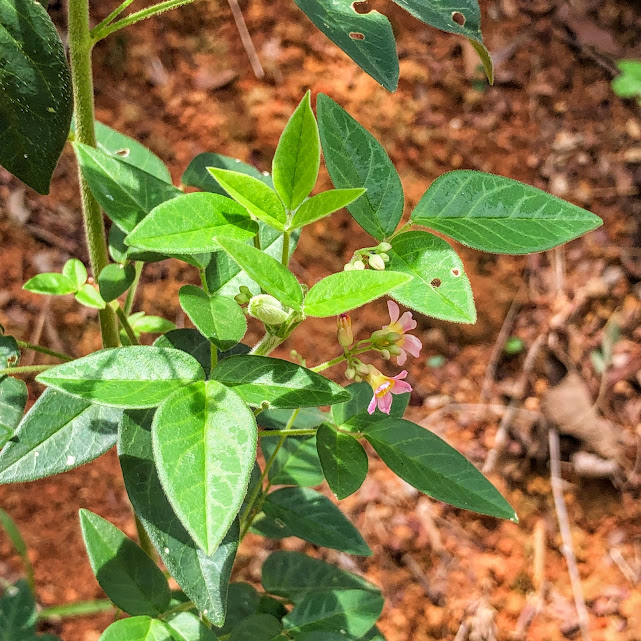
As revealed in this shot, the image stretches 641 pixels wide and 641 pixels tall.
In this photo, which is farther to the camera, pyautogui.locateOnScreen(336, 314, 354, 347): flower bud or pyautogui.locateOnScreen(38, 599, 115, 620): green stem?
pyautogui.locateOnScreen(38, 599, 115, 620): green stem

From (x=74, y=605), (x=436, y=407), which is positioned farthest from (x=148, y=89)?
(x=74, y=605)

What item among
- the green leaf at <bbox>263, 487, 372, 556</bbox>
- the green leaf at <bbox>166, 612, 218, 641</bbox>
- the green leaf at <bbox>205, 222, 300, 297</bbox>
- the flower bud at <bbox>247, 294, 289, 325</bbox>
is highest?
the flower bud at <bbox>247, 294, 289, 325</bbox>

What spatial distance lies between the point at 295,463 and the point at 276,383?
22.2 inches

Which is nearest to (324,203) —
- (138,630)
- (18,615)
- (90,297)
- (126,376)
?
(126,376)

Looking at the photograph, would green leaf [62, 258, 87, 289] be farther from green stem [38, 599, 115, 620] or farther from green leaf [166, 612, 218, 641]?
green stem [38, 599, 115, 620]

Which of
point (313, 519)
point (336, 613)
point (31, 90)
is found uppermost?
point (31, 90)

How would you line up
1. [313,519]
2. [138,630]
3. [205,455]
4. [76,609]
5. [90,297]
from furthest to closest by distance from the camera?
[76,609]
[313,519]
[90,297]
[138,630]
[205,455]

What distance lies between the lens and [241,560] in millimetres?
1942

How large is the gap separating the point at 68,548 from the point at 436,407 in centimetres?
118

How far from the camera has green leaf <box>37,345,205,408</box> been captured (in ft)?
2.04

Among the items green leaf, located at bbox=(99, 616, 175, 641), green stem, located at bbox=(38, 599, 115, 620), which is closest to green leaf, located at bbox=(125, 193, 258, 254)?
green leaf, located at bbox=(99, 616, 175, 641)

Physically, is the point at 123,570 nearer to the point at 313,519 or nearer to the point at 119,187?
the point at 313,519

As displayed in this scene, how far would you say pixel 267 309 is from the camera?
70 cm

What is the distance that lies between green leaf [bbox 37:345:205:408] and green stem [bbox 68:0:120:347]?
32 centimetres
